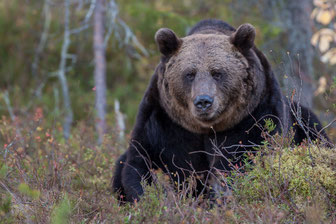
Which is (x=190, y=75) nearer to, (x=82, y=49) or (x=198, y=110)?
(x=198, y=110)

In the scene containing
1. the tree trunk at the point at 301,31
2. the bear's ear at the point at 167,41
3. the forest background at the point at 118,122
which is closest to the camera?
the forest background at the point at 118,122

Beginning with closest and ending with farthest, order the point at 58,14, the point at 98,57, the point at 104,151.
→ the point at 104,151, the point at 98,57, the point at 58,14

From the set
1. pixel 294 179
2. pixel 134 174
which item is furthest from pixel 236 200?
pixel 134 174

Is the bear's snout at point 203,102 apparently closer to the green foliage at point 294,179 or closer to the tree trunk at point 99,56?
the green foliage at point 294,179

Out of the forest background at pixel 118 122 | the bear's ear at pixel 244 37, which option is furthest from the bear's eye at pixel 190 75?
the forest background at pixel 118 122

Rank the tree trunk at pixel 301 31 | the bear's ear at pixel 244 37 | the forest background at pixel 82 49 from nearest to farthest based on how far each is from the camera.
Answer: the bear's ear at pixel 244 37 → the tree trunk at pixel 301 31 → the forest background at pixel 82 49

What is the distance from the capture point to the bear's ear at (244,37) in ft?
17.6

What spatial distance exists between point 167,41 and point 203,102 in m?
0.93

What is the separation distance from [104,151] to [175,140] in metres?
1.94

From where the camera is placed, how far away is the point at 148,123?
18.2 feet

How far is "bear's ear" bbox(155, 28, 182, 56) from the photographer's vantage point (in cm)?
551

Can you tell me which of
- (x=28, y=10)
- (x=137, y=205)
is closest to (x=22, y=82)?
(x=28, y=10)

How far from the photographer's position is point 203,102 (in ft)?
16.4

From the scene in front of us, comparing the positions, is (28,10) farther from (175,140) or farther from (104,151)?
(175,140)
